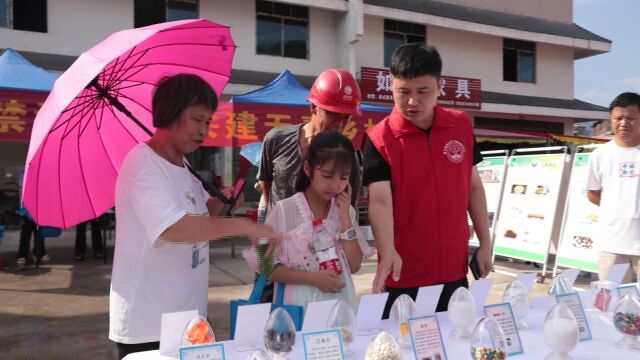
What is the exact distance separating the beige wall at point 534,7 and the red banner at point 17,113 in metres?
12.8

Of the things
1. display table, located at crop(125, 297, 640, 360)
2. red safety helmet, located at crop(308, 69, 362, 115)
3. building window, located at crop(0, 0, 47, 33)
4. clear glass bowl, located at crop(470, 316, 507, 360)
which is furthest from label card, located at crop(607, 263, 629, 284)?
building window, located at crop(0, 0, 47, 33)

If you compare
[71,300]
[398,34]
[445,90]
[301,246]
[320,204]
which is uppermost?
[398,34]

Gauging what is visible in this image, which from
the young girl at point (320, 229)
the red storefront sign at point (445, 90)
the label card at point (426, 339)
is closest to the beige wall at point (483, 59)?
the red storefront sign at point (445, 90)

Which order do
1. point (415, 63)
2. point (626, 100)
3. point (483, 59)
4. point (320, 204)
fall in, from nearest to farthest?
point (415, 63) → point (320, 204) → point (626, 100) → point (483, 59)

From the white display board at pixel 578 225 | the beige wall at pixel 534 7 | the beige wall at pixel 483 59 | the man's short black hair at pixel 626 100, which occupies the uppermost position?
the beige wall at pixel 534 7

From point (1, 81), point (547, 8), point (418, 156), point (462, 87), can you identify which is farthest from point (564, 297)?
point (547, 8)

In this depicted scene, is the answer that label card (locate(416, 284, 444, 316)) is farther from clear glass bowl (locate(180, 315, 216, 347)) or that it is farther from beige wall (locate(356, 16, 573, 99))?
beige wall (locate(356, 16, 573, 99))

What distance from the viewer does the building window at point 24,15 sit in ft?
30.2

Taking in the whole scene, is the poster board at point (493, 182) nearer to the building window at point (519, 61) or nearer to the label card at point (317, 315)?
the label card at point (317, 315)

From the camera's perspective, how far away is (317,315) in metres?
1.38

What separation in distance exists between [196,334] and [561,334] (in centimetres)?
93

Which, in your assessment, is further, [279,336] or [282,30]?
[282,30]

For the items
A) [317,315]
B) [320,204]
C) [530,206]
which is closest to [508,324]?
[317,315]

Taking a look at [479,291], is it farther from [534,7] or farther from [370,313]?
[534,7]
